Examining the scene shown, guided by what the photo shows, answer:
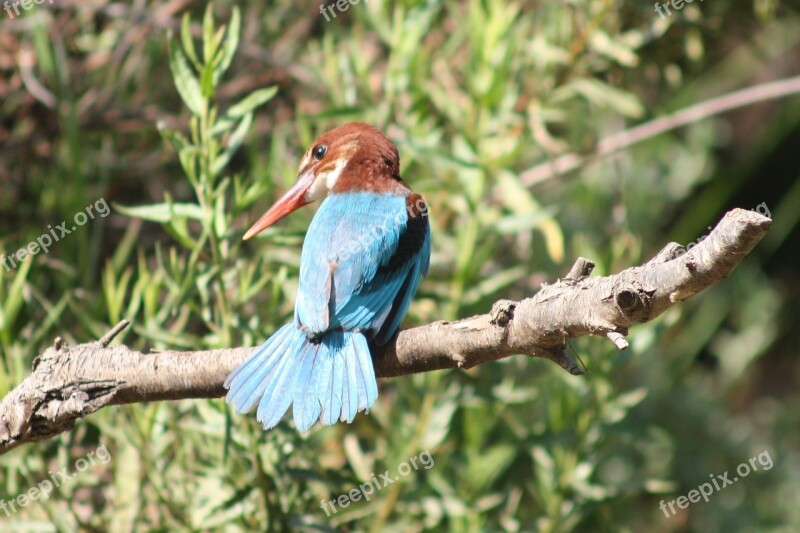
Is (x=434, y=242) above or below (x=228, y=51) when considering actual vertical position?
below

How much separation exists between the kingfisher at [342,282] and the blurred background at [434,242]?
0.13m

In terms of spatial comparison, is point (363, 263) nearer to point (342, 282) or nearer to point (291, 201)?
point (342, 282)

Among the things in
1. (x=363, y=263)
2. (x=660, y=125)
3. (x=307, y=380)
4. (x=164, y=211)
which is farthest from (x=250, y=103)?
(x=660, y=125)

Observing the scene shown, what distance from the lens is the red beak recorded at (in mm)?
2537

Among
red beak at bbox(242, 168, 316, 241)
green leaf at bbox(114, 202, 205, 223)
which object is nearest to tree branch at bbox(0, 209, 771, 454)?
green leaf at bbox(114, 202, 205, 223)

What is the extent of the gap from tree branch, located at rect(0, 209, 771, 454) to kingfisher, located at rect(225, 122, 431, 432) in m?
0.09

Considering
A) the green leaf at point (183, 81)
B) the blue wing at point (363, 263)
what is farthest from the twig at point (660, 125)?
the green leaf at point (183, 81)

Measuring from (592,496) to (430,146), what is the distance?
1.08 metres

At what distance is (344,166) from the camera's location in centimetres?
265

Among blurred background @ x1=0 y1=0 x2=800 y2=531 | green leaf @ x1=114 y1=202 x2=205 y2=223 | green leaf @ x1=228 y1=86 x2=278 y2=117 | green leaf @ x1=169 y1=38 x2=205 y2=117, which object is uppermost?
green leaf @ x1=169 y1=38 x2=205 y2=117

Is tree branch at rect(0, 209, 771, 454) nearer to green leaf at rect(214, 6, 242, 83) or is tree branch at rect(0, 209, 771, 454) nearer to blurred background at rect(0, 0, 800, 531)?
blurred background at rect(0, 0, 800, 531)

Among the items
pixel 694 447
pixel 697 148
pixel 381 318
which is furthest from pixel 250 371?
pixel 697 148

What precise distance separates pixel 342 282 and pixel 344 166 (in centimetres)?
53

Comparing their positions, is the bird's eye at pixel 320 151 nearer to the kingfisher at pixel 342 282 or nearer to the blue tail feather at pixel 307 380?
the kingfisher at pixel 342 282
